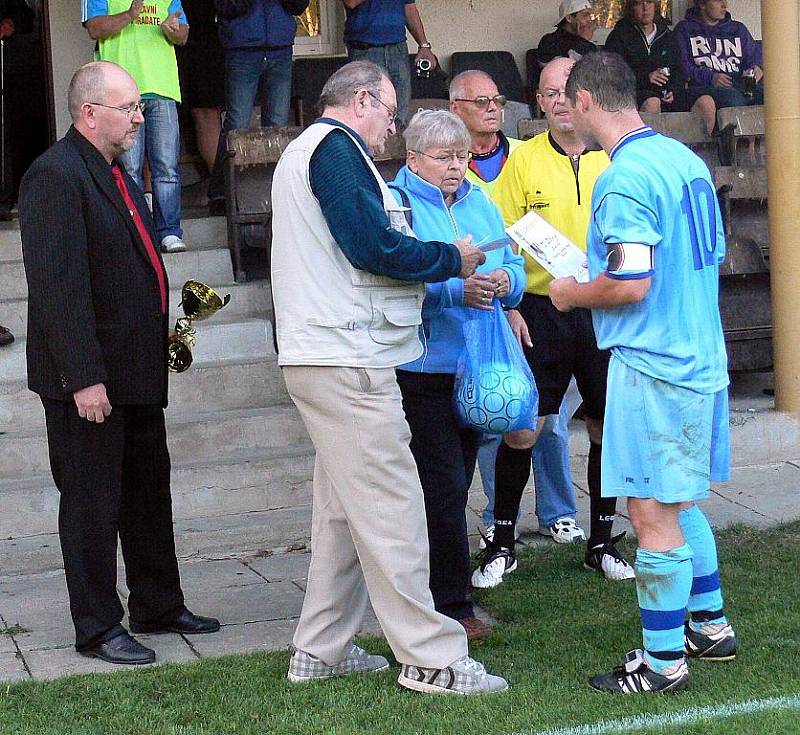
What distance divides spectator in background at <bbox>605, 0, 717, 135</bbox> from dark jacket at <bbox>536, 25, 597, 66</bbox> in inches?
10.5

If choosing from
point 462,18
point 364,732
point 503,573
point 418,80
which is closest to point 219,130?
point 418,80

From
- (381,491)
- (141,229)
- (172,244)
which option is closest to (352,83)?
(141,229)

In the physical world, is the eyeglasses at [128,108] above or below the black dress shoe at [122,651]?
above

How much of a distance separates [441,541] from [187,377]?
3.02 metres

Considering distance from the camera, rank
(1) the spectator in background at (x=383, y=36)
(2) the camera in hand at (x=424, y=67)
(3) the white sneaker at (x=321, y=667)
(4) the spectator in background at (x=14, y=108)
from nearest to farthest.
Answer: (3) the white sneaker at (x=321, y=667), (1) the spectator in background at (x=383, y=36), (2) the camera in hand at (x=424, y=67), (4) the spectator in background at (x=14, y=108)

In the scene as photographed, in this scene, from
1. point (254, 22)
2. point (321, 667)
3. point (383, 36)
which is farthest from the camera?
point (383, 36)

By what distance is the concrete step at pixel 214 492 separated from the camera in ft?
19.9

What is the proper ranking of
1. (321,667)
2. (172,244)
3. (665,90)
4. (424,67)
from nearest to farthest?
1. (321,667)
2. (172,244)
3. (424,67)
4. (665,90)

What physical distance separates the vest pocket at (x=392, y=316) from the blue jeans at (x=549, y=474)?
1.84 meters

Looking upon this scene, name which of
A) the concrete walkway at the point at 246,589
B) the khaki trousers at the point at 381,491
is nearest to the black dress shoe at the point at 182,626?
the concrete walkway at the point at 246,589

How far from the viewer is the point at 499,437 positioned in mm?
5434

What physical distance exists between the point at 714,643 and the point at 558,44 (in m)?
6.97

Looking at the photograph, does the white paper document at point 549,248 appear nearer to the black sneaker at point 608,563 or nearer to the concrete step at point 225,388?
the black sneaker at point 608,563

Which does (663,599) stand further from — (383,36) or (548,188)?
(383,36)
